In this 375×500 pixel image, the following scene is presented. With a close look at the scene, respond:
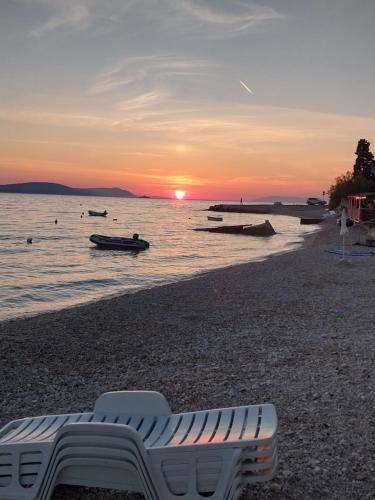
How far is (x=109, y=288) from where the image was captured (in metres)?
21.2

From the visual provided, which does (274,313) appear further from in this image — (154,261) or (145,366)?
(154,261)

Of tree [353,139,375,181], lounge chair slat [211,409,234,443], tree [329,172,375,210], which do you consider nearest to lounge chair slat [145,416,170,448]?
lounge chair slat [211,409,234,443]

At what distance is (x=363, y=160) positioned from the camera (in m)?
81.8

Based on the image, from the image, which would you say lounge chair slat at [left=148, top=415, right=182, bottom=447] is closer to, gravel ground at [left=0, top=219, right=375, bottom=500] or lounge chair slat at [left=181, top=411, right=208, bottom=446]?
lounge chair slat at [left=181, top=411, right=208, bottom=446]

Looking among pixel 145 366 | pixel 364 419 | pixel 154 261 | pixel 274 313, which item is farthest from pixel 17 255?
pixel 364 419

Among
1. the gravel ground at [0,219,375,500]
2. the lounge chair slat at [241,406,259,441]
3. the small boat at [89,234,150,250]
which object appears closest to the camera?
the lounge chair slat at [241,406,259,441]

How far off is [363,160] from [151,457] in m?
85.5

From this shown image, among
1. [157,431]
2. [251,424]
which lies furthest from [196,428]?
[251,424]

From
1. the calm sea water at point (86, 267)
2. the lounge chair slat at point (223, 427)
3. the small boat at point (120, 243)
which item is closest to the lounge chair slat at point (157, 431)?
the lounge chair slat at point (223, 427)

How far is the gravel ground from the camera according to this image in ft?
15.9

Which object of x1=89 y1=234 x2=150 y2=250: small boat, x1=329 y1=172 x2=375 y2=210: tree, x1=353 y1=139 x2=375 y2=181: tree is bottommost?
x1=89 y1=234 x2=150 y2=250: small boat

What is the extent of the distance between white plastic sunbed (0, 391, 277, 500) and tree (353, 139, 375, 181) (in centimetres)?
8138

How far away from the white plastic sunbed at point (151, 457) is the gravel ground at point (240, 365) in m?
0.57

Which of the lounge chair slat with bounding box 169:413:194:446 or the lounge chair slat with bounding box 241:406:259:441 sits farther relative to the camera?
the lounge chair slat with bounding box 169:413:194:446
